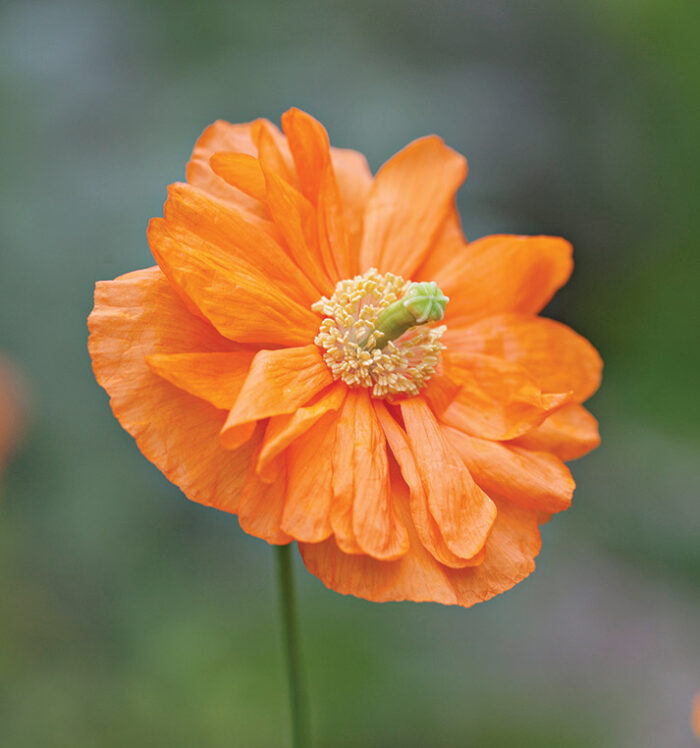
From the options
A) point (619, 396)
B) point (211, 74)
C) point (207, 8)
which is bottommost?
point (619, 396)

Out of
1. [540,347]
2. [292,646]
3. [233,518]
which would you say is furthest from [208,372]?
[233,518]

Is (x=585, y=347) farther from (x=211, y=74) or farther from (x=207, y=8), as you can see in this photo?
(x=207, y=8)

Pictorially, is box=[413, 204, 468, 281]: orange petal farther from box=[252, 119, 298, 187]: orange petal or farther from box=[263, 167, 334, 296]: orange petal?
box=[252, 119, 298, 187]: orange petal

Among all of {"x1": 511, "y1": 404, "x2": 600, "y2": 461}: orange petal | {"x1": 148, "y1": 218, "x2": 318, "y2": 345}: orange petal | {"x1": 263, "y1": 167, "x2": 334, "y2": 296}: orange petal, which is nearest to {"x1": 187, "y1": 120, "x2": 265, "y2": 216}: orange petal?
{"x1": 263, "y1": 167, "x2": 334, "y2": 296}: orange petal

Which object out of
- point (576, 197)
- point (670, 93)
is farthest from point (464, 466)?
point (670, 93)

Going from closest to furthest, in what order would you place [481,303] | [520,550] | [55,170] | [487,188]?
[520,550]
[481,303]
[55,170]
[487,188]

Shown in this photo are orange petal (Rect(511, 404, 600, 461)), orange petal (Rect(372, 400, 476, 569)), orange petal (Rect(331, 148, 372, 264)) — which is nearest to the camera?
orange petal (Rect(372, 400, 476, 569))
